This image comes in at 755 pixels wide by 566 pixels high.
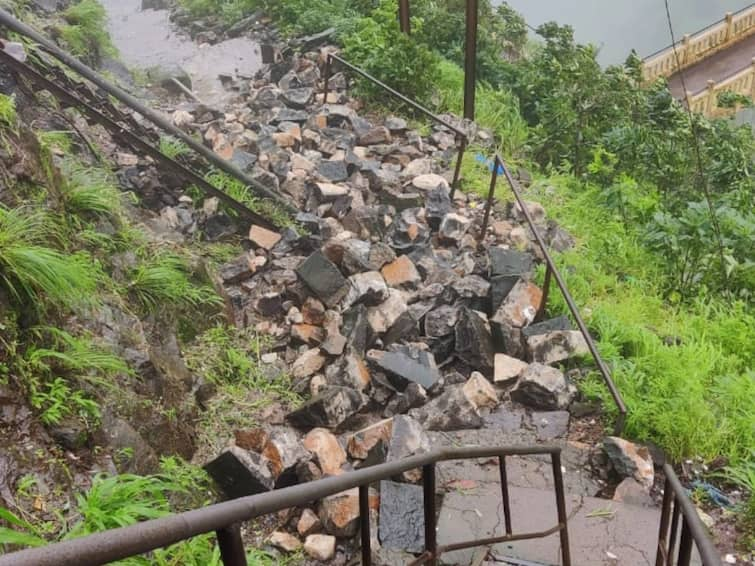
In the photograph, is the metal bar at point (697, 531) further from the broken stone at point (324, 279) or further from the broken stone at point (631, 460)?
the broken stone at point (324, 279)

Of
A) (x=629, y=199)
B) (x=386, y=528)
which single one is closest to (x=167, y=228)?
(x=386, y=528)

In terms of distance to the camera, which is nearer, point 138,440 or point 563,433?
point 138,440

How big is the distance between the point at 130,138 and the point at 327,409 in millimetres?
2791

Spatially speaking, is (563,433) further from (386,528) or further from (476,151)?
(476,151)

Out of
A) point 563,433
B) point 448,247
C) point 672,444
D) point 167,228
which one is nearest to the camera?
point 672,444

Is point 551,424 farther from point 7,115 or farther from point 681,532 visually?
point 7,115

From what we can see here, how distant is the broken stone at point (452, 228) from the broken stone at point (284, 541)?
10.6 ft

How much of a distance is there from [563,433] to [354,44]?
6129 millimetres

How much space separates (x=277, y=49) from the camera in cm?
878

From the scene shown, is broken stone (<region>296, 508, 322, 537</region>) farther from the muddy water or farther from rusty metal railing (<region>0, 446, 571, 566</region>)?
the muddy water

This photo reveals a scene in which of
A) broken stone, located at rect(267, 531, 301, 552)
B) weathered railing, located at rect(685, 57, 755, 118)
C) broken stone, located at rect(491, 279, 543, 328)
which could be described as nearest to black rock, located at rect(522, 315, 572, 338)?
broken stone, located at rect(491, 279, 543, 328)

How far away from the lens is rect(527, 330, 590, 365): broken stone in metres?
3.91

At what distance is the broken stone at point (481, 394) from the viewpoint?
12.2 feet

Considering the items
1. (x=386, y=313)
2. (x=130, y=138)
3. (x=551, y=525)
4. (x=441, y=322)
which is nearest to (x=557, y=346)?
(x=441, y=322)
